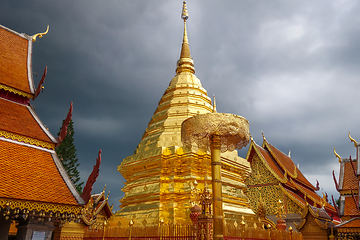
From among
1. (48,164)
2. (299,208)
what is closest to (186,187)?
(48,164)

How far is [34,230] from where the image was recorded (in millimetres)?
5855

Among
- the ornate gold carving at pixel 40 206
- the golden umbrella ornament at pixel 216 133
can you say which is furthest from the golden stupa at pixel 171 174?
the ornate gold carving at pixel 40 206

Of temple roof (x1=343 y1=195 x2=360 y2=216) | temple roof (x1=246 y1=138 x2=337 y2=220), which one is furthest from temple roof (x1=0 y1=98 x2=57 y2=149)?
temple roof (x1=246 y1=138 x2=337 y2=220)

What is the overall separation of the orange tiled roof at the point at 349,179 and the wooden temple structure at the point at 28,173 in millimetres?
10899

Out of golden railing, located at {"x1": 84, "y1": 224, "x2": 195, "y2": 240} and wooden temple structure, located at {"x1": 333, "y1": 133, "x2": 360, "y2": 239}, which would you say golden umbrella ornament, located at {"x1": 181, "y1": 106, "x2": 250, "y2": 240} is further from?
wooden temple structure, located at {"x1": 333, "y1": 133, "x2": 360, "y2": 239}

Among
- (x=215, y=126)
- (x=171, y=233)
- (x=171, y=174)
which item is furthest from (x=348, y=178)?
(x=215, y=126)

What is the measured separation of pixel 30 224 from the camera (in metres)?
5.84

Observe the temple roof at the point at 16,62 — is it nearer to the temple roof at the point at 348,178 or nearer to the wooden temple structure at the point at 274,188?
the wooden temple structure at the point at 274,188

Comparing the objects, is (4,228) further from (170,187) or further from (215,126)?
(215,126)

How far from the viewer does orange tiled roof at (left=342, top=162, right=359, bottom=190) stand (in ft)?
39.8

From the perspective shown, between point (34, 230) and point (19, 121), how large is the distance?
8.21ft

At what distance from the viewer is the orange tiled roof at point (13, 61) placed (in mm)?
7738

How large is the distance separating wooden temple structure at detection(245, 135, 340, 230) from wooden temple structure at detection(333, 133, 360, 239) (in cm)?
121

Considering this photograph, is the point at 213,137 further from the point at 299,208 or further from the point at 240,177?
the point at 299,208
